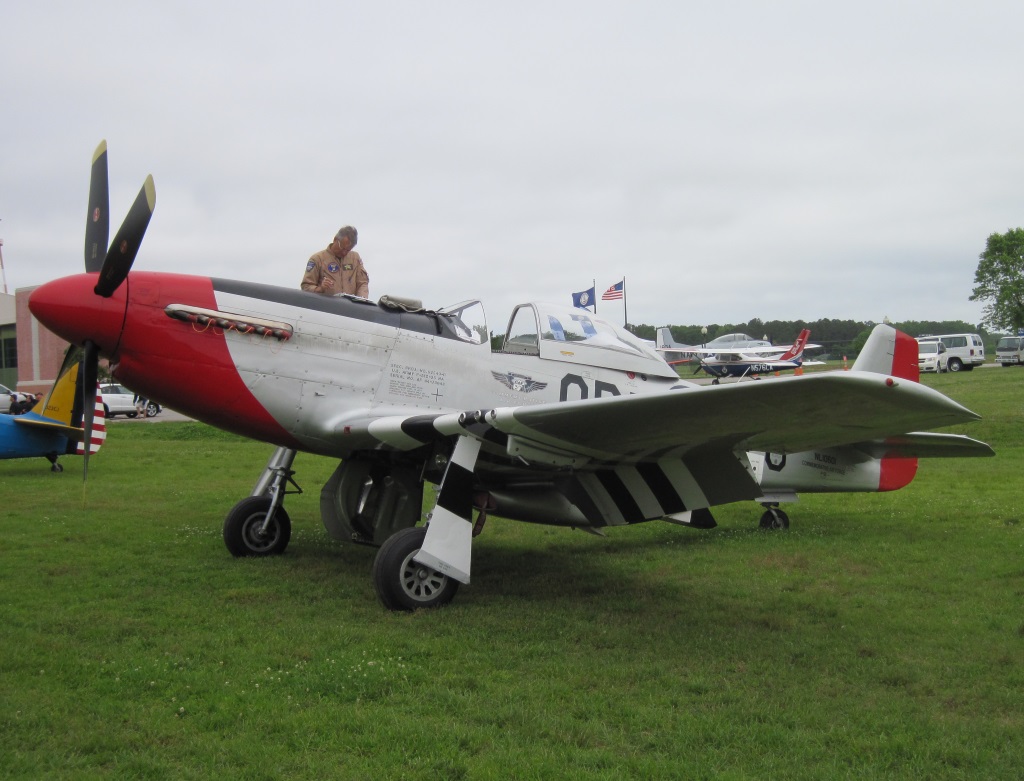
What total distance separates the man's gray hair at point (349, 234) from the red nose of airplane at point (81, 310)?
2.12 metres

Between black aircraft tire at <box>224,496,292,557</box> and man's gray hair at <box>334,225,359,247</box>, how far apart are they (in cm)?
258

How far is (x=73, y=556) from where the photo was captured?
24.5ft

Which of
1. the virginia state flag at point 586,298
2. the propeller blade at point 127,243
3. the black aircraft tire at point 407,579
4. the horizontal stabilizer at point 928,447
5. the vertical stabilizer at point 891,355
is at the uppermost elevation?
the virginia state flag at point 586,298

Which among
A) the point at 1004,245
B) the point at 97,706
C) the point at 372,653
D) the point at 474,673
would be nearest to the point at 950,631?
the point at 474,673

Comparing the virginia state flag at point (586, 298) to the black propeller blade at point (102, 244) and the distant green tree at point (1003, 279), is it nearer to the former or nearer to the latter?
the black propeller blade at point (102, 244)

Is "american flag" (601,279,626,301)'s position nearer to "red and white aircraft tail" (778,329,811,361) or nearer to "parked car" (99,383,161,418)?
"red and white aircraft tail" (778,329,811,361)

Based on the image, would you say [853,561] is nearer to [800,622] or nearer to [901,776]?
[800,622]

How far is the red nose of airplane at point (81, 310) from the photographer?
5645 mm

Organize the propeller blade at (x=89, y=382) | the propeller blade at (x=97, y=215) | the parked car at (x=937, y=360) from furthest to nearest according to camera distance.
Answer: the parked car at (x=937, y=360) < the propeller blade at (x=97, y=215) < the propeller blade at (x=89, y=382)

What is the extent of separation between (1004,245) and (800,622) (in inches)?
2885

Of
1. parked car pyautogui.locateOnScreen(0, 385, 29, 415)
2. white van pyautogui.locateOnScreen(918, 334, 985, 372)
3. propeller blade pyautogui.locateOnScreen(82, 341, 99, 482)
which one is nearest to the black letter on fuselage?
propeller blade pyautogui.locateOnScreen(82, 341, 99, 482)

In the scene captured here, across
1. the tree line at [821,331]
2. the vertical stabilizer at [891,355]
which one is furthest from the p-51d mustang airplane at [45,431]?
the tree line at [821,331]

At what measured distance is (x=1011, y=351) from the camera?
44.0 meters

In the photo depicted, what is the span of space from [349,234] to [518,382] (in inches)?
84.1
